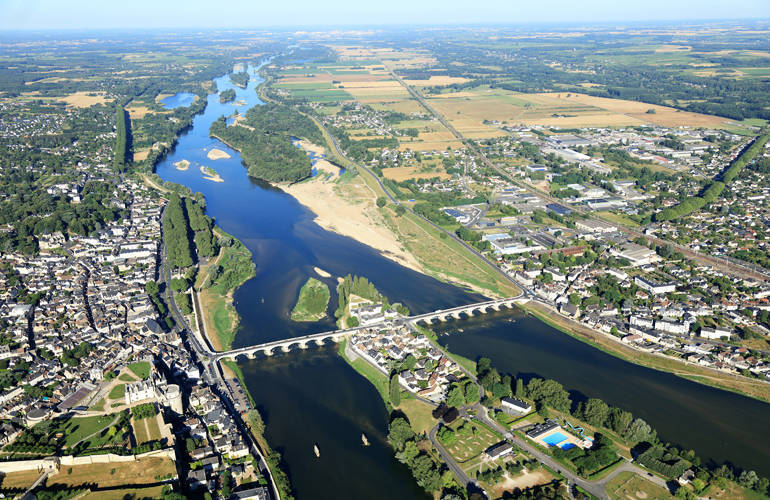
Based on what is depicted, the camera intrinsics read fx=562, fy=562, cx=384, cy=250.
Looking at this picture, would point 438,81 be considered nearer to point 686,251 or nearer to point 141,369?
point 686,251

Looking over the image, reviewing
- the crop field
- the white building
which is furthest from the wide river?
the crop field

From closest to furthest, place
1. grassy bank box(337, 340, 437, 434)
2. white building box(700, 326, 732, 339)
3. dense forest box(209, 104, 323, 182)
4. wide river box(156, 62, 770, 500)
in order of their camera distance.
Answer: wide river box(156, 62, 770, 500) → grassy bank box(337, 340, 437, 434) → white building box(700, 326, 732, 339) → dense forest box(209, 104, 323, 182)

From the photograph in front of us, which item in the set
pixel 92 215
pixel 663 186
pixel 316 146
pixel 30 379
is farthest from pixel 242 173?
pixel 663 186

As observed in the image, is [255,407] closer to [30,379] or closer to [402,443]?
[402,443]

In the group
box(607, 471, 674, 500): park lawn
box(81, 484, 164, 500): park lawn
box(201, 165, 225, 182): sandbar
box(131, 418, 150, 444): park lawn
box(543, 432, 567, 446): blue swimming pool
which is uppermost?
box(201, 165, 225, 182): sandbar

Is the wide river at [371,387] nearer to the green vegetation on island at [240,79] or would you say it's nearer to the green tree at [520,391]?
the green tree at [520,391]

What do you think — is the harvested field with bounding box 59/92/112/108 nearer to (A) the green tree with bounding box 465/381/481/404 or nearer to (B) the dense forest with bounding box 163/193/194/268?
(B) the dense forest with bounding box 163/193/194/268

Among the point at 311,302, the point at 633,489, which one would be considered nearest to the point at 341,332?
the point at 311,302
